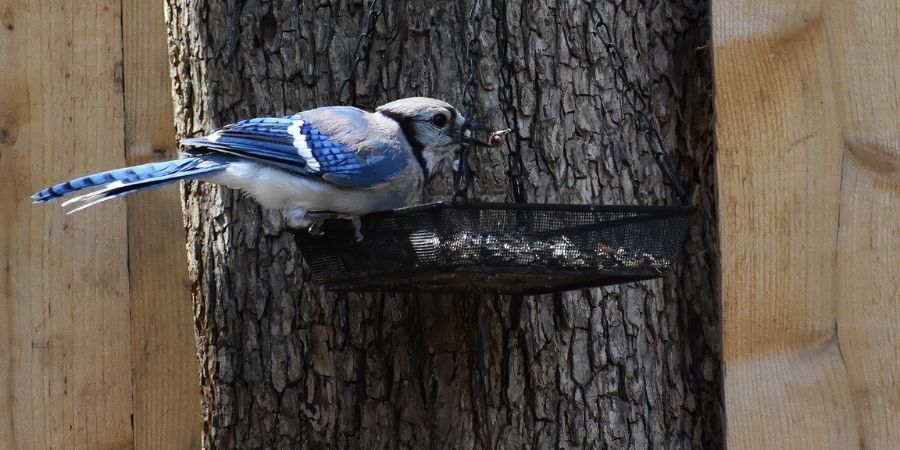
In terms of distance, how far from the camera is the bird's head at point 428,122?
9.03 feet

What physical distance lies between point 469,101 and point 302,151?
410 mm

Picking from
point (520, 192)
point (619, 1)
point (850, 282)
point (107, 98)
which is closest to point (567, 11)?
point (619, 1)

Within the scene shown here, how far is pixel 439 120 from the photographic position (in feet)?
Answer: 9.11

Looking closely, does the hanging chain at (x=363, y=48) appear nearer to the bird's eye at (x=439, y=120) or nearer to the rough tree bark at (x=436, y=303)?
the rough tree bark at (x=436, y=303)

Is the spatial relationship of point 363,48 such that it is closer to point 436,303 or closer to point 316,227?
point 316,227

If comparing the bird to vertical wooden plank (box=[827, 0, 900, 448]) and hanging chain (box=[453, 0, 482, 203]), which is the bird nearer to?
hanging chain (box=[453, 0, 482, 203])

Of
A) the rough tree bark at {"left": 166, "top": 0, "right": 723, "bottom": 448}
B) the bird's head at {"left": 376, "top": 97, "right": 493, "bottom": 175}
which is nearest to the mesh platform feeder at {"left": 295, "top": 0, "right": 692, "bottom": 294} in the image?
the bird's head at {"left": 376, "top": 97, "right": 493, "bottom": 175}

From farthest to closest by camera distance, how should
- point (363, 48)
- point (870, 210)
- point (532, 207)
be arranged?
point (870, 210) → point (363, 48) → point (532, 207)

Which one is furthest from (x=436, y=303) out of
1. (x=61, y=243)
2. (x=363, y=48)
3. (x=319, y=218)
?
(x=61, y=243)

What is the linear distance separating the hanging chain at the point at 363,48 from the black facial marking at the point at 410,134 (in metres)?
Answer: 0.12

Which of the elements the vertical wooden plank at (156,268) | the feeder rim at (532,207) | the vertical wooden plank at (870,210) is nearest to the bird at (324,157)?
the feeder rim at (532,207)

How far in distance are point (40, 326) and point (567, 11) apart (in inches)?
63.1

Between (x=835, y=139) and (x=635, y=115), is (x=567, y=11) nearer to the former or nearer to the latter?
(x=635, y=115)

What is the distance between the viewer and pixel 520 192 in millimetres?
2738
